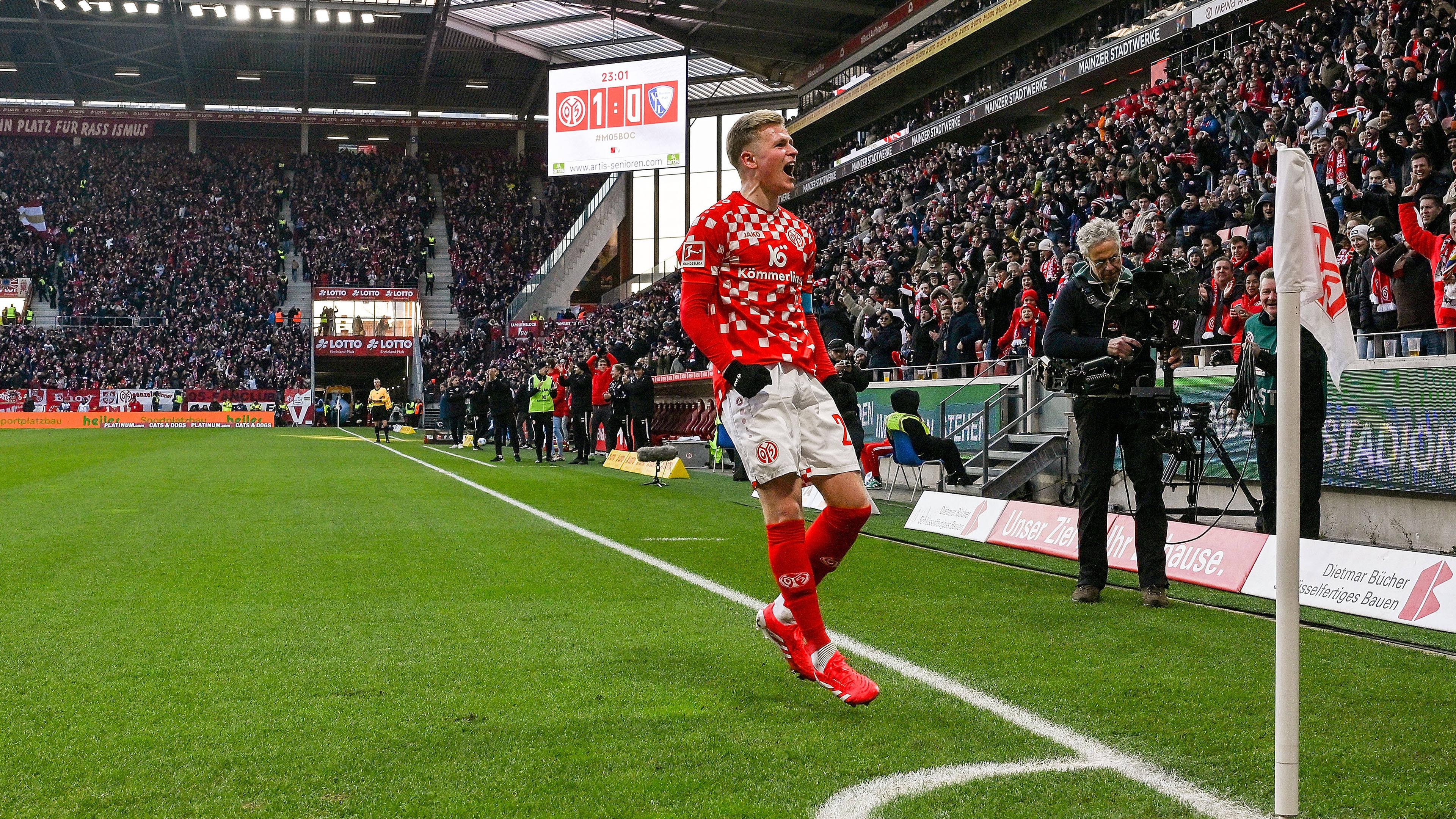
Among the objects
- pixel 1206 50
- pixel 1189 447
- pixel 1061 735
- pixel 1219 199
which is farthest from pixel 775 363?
pixel 1206 50

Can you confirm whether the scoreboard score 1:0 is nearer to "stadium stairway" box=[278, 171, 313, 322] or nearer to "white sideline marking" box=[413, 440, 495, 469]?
"white sideline marking" box=[413, 440, 495, 469]

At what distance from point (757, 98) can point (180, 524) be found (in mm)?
39764

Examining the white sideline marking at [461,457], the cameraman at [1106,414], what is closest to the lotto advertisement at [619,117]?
the white sideline marking at [461,457]

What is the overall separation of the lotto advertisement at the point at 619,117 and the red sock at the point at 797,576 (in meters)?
32.3

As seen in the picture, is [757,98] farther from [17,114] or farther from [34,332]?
[17,114]

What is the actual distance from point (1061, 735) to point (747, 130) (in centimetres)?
254

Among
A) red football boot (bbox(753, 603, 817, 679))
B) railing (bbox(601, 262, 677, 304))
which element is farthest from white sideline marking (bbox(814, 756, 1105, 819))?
railing (bbox(601, 262, 677, 304))

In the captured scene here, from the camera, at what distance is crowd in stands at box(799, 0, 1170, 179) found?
24875mm

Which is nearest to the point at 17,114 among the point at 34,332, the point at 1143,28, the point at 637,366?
the point at 34,332

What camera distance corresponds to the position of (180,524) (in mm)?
9789

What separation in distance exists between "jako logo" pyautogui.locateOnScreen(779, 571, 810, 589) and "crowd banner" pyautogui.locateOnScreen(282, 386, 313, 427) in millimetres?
47174

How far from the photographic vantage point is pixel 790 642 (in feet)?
14.4

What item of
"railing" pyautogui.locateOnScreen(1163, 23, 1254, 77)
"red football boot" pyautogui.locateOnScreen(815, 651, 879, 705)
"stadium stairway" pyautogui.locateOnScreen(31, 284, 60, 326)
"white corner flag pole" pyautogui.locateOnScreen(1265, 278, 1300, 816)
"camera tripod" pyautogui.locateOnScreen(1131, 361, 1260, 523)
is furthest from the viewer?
"stadium stairway" pyautogui.locateOnScreen(31, 284, 60, 326)

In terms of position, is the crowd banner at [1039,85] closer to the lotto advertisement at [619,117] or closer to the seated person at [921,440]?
the lotto advertisement at [619,117]
